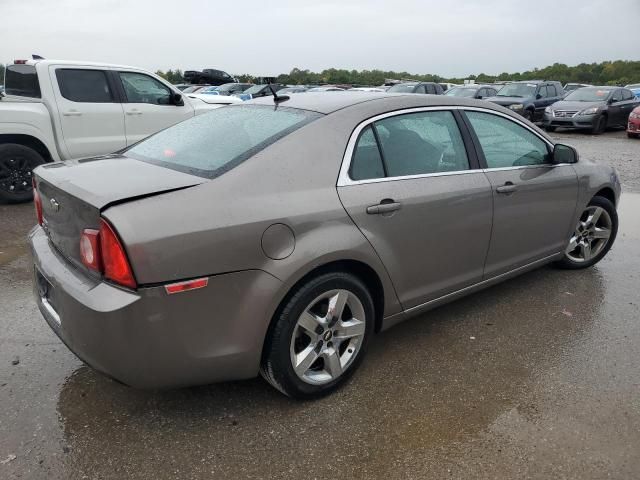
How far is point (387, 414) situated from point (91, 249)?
1598 millimetres

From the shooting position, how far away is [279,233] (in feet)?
7.67

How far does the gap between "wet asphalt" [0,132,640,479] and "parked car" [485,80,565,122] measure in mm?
14625

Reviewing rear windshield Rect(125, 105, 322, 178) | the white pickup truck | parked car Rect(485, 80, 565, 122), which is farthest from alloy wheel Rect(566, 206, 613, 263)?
parked car Rect(485, 80, 565, 122)

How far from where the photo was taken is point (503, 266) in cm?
358

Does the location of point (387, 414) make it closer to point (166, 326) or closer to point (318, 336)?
point (318, 336)

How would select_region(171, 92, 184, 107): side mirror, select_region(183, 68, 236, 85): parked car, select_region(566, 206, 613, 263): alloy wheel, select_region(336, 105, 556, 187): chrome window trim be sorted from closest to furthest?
1. select_region(336, 105, 556, 187): chrome window trim
2. select_region(566, 206, 613, 263): alloy wheel
3. select_region(171, 92, 184, 107): side mirror
4. select_region(183, 68, 236, 85): parked car

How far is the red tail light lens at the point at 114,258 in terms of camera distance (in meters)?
2.04

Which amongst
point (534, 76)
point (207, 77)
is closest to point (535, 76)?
point (534, 76)

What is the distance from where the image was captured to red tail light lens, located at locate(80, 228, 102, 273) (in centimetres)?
213

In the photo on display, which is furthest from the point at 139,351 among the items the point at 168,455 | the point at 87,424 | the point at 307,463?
the point at 307,463

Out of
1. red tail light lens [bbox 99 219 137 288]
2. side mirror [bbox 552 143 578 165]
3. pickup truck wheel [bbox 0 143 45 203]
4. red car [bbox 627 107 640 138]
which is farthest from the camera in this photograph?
red car [bbox 627 107 640 138]

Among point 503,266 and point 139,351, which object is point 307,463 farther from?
point 503,266

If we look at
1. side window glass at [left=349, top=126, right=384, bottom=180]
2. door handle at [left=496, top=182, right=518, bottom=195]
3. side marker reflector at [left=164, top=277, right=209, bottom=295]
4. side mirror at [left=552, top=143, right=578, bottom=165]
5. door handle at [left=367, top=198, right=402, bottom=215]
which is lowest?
side marker reflector at [left=164, top=277, right=209, bottom=295]

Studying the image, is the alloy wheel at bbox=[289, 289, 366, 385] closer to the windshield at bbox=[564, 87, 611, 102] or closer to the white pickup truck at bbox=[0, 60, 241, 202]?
the white pickup truck at bbox=[0, 60, 241, 202]
